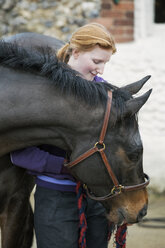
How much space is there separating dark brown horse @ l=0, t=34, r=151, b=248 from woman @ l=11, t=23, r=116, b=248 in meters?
0.10

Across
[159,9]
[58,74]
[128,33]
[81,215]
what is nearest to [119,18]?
[128,33]

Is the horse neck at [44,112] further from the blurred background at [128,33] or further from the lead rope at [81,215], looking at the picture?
the blurred background at [128,33]

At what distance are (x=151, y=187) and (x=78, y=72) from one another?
9.32 ft

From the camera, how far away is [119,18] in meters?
4.60

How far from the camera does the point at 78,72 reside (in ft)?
6.34

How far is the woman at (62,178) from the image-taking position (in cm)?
198

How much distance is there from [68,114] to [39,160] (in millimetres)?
289

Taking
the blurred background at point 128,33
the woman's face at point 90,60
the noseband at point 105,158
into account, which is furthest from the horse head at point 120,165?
the blurred background at point 128,33

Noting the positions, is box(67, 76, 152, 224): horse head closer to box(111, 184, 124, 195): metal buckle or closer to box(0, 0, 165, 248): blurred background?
box(111, 184, 124, 195): metal buckle

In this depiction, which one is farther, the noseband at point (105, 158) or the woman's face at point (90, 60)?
the woman's face at point (90, 60)

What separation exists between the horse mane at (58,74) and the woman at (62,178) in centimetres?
19

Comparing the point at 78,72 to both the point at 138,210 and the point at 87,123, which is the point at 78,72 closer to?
the point at 87,123

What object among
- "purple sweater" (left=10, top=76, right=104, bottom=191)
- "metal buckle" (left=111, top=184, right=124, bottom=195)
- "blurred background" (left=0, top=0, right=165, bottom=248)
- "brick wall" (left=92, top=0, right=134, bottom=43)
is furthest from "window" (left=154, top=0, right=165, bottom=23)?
"metal buckle" (left=111, top=184, right=124, bottom=195)

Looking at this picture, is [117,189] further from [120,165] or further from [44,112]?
[44,112]
